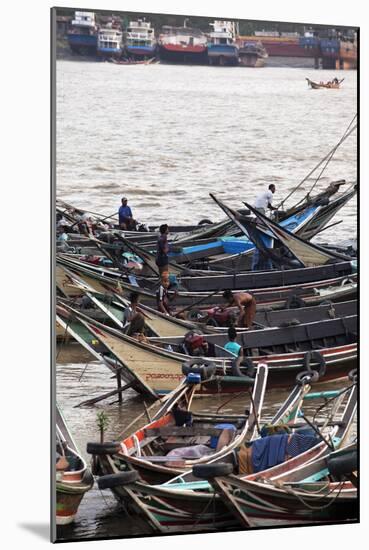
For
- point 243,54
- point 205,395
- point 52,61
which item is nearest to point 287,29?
point 243,54

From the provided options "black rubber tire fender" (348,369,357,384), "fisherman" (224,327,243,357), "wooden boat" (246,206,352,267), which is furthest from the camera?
"wooden boat" (246,206,352,267)

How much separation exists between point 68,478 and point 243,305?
2.21 meters

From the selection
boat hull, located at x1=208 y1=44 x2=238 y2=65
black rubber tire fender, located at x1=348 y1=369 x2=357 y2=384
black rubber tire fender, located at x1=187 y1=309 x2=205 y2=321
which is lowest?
black rubber tire fender, located at x1=348 y1=369 x2=357 y2=384

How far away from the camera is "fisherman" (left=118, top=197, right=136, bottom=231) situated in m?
12.3

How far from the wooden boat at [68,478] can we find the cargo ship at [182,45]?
7.57ft

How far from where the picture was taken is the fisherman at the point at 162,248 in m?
12.7

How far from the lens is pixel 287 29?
12.4m

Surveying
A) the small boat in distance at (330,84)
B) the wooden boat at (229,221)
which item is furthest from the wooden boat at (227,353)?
the small boat in distance at (330,84)

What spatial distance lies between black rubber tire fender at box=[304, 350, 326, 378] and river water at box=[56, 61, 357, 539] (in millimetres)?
451

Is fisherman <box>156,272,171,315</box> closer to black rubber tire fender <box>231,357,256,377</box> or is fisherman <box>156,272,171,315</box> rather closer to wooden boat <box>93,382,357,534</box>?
black rubber tire fender <box>231,357,256,377</box>

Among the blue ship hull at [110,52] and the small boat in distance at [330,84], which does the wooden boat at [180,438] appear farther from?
the blue ship hull at [110,52]

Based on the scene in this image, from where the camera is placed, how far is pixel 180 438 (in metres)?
12.3

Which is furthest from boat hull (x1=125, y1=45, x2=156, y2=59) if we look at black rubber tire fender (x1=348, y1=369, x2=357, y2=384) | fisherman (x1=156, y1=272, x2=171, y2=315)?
black rubber tire fender (x1=348, y1=369, x2=357, y2=384)

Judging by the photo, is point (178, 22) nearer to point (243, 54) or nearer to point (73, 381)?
point (243, 54)
